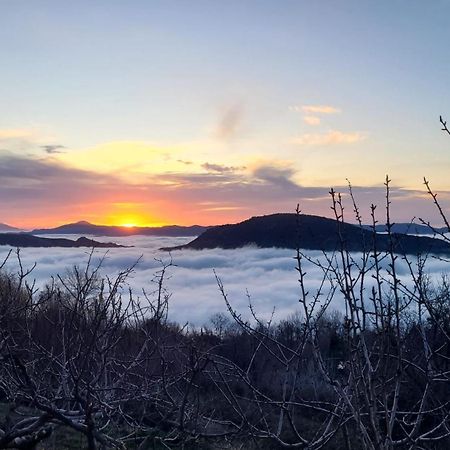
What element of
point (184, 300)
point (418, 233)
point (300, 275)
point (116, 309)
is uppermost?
point (418, 233)

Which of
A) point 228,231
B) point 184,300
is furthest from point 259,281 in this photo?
point 184,300

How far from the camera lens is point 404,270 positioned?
13.7 ft

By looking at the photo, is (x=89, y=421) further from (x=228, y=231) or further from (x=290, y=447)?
(x=228, y=231)

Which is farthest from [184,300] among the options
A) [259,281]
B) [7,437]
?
[7,437]

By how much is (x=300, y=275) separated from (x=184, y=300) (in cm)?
12486

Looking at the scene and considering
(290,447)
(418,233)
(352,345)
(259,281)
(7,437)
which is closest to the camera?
(352,345)

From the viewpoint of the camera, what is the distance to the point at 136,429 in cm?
462

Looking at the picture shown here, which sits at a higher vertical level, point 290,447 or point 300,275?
point 300,275

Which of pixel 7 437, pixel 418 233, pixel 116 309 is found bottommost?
pixel 7 437

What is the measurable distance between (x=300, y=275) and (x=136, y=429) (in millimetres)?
2360

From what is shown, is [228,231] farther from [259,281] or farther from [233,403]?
[233,403]

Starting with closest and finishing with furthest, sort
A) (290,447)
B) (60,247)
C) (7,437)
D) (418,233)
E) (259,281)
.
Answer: (290,447), (418,233), (7,437), (60,247), (259,281)

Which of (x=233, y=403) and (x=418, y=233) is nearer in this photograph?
(x=233, y=403)

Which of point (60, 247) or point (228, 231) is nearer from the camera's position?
point (60, 247)
